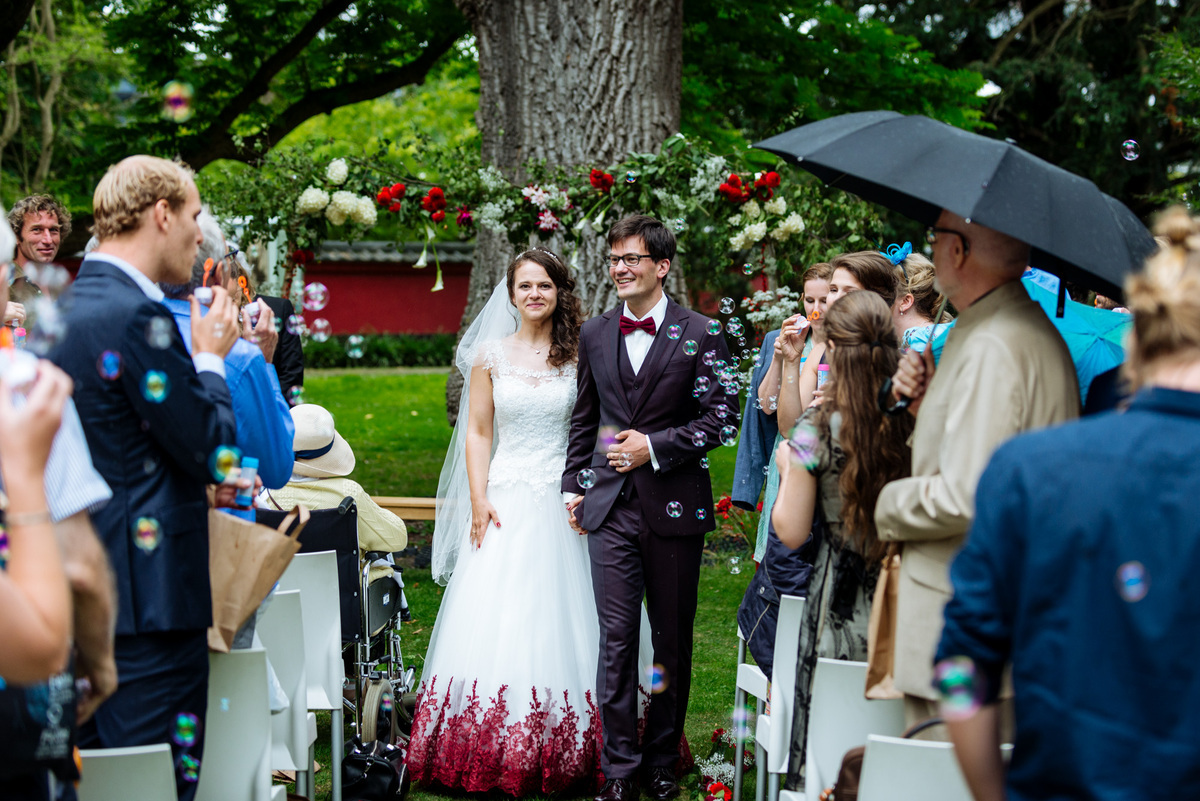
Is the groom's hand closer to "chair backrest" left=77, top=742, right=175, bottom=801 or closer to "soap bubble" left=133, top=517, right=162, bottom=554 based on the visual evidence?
"soap bubble" left=133, top=517, right=162, bottom=554

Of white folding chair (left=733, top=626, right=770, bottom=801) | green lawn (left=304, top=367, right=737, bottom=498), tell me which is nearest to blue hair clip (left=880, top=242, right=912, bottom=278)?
white folding chair (left=733, top=626, right=770, bottom=801)

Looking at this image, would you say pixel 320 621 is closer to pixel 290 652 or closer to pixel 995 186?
pixel 290 652

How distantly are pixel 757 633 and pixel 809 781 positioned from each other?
1306 mm

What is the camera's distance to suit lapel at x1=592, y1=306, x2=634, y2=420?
4242 mm

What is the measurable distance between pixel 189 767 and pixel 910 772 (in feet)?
5.45

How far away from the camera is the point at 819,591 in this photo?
3.16 meters

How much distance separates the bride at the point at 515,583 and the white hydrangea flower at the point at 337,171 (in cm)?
191

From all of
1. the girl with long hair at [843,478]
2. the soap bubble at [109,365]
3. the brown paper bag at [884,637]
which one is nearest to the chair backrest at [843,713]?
the brown paper bag at [884,637]

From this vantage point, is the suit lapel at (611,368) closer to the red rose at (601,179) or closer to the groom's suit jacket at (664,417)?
the groom's suit jacket at (664,417)

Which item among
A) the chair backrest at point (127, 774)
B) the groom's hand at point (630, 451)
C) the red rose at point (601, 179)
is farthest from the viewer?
the red rose at point (601, 179)

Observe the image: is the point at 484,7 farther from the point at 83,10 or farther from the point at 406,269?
the point at 406,269

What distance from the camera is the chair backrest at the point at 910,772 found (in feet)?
7.09

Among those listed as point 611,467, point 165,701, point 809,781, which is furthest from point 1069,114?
point 165,701

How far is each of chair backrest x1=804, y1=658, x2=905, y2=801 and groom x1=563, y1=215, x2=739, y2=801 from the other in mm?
1439
